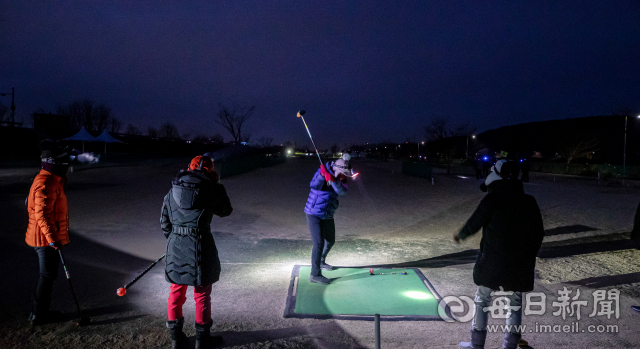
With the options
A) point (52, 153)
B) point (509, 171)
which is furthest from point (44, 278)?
point (509, 171)

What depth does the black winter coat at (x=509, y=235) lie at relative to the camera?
9.68 ft

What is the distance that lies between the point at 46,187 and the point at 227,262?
122 inches

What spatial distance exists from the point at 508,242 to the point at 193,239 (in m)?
2.54

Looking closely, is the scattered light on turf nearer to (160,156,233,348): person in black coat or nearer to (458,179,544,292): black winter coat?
(458,179,544,292): black winter coat

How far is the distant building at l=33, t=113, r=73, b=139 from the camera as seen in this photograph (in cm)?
5039

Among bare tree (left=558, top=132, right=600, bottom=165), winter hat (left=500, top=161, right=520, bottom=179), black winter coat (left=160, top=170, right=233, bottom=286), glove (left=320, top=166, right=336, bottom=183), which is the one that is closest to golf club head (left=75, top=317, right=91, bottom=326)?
black winter coat (left=160, top=170, right=233, bottom=286)

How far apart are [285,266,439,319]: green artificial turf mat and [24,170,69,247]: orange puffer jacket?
8.16 ft

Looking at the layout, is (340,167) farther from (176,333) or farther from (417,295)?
(176,333)

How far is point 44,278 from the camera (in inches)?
146

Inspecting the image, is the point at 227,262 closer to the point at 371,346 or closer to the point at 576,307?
the point at 371,346

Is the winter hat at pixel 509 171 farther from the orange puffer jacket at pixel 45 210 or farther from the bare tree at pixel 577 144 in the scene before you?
the bare tree at pixel 577 144

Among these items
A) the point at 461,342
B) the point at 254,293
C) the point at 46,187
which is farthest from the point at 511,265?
the point at 46,187

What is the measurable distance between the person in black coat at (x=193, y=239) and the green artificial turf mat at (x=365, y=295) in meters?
1.16

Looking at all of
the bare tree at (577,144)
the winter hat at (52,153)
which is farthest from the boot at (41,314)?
the bare tree at (577,144)
